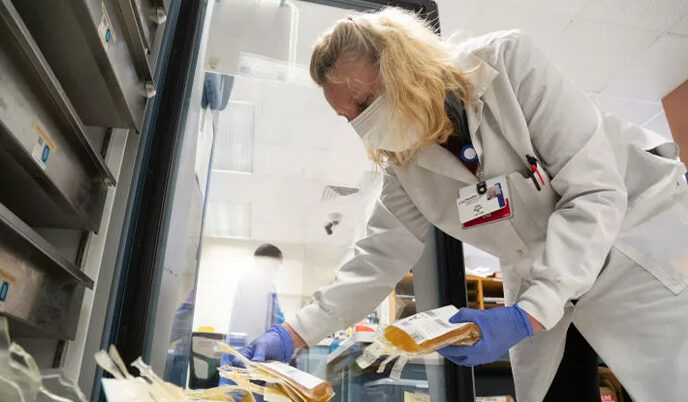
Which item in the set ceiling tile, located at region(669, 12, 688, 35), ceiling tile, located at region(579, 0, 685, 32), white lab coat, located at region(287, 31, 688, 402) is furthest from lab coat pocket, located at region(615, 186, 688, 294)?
ceiling tile, located at region(669, 12, 688, 35)

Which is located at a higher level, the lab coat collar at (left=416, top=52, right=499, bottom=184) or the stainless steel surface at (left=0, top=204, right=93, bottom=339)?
the lab coat collar at (left=416, top=52, right=499, bottom=184)

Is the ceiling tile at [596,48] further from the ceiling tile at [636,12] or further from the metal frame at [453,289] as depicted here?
the metal frame at [453,289]

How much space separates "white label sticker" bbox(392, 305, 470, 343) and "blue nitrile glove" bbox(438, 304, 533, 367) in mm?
44

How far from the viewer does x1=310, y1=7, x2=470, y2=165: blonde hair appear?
125cm

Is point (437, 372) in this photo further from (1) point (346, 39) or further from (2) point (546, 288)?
(1) point (346, 39)

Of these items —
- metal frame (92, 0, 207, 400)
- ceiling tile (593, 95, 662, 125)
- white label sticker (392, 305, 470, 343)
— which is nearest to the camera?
white label sticker (392, 305, 470, 343)

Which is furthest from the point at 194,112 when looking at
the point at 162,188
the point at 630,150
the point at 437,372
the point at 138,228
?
the point at 630,150

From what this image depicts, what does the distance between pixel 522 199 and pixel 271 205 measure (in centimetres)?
299

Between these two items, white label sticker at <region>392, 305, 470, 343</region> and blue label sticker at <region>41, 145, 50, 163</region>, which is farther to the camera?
white label sticker at <region>392, 305, 470, 343</region>

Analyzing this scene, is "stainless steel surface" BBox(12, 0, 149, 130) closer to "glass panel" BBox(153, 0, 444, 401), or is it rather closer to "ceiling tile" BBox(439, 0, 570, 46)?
"glass panel" BBox(153, 0, 444, 401)

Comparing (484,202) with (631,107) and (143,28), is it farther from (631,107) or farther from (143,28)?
(631,107)

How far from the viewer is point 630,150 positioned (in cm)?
125

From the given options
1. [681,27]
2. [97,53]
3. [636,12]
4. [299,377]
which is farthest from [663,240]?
[681,27]

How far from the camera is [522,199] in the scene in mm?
1259
